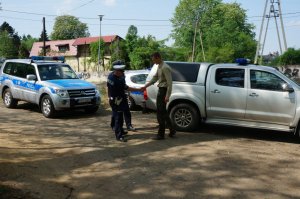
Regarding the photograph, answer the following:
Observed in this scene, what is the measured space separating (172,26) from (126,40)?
23620 mm

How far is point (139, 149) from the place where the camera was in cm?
736

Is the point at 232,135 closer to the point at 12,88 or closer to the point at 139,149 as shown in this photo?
the point at 139,149

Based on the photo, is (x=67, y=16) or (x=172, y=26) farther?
(x=67, y=16)

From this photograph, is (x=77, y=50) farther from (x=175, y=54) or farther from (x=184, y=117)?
(x=184, y=117)

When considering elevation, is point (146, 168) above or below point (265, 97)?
below

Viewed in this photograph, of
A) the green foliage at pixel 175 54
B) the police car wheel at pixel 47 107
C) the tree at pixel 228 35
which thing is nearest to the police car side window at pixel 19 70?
the police car wheel at pixel 47 107

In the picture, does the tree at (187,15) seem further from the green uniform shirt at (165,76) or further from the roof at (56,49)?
the green uniform shirt at (165,76)

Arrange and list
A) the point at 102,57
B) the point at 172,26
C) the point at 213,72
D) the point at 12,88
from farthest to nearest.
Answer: the point at 172,26 < the point at 102,57 < the point at 12,88 < the point at 213,72

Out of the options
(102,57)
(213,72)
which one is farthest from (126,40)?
(213,72)

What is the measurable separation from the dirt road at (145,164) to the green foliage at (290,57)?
28.3 m

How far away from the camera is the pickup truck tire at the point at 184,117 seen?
8875mm

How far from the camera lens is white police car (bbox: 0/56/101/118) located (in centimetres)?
1101

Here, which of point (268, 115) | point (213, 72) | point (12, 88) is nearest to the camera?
point (268, 115)

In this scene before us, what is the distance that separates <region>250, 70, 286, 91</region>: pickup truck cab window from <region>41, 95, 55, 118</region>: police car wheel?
6063mm
